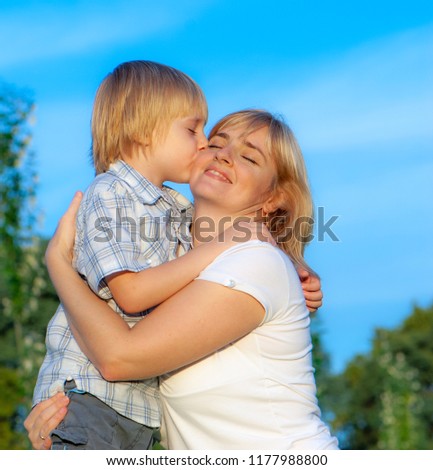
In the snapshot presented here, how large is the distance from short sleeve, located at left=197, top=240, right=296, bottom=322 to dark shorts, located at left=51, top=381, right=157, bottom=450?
694 millimetres

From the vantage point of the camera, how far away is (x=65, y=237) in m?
3.62

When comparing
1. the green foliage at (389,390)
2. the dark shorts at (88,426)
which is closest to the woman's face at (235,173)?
the dark shorts at (88,426)

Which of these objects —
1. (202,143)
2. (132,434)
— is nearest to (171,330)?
(132,434)

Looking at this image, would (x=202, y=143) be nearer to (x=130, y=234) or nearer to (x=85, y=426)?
(x=130, y=234)

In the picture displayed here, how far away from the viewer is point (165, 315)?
126 inches

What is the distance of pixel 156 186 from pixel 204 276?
0.76 m

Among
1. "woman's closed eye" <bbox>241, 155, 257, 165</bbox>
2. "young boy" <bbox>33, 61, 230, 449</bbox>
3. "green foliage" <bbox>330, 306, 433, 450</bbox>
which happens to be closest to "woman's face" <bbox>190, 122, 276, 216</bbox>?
"woman's closed eye" <bbox>241, 155, 257, 165</bbox>

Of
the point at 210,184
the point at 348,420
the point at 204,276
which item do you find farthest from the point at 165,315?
the point at 348,420

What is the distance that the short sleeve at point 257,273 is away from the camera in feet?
10.6

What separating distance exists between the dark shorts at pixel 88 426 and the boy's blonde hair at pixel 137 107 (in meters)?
1.10

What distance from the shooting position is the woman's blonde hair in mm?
3840

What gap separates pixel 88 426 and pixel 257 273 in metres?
0.92

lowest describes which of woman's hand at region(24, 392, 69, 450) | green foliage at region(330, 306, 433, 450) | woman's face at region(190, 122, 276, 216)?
green foliage at region(330, 306, 433, 450)

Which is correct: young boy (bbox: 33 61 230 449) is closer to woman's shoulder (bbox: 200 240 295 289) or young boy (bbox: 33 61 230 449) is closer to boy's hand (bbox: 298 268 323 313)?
woman's shoulder (bbox: 200 240 295 289)
